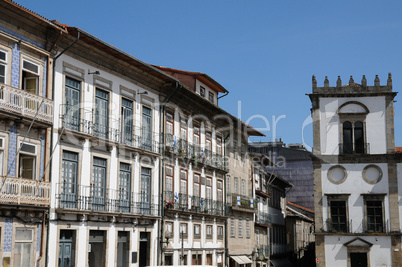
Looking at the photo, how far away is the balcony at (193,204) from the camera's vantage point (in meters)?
32.9

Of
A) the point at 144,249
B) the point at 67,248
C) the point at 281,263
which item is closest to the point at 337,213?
the point at 281,263

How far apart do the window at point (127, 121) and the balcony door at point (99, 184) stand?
2.02 meters

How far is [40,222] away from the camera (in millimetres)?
22438

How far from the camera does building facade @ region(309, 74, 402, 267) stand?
142 feet

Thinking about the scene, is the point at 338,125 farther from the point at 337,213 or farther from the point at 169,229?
the point at 169,229

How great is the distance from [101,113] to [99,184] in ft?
10.6

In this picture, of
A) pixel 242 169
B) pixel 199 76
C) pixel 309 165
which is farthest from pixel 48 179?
pixel 309 165

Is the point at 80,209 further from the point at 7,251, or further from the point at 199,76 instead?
the point at 199,76

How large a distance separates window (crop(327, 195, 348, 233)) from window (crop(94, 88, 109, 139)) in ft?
74.9

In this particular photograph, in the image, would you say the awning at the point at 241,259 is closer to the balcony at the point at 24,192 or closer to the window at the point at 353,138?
the window at the point at 353,138

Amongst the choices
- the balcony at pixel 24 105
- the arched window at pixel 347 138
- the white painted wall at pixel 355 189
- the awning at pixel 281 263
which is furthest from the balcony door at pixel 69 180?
the awning at pixel 281 263

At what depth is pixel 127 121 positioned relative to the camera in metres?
29.2

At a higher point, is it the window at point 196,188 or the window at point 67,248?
the window at point 196,188

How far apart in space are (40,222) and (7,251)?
184cm
